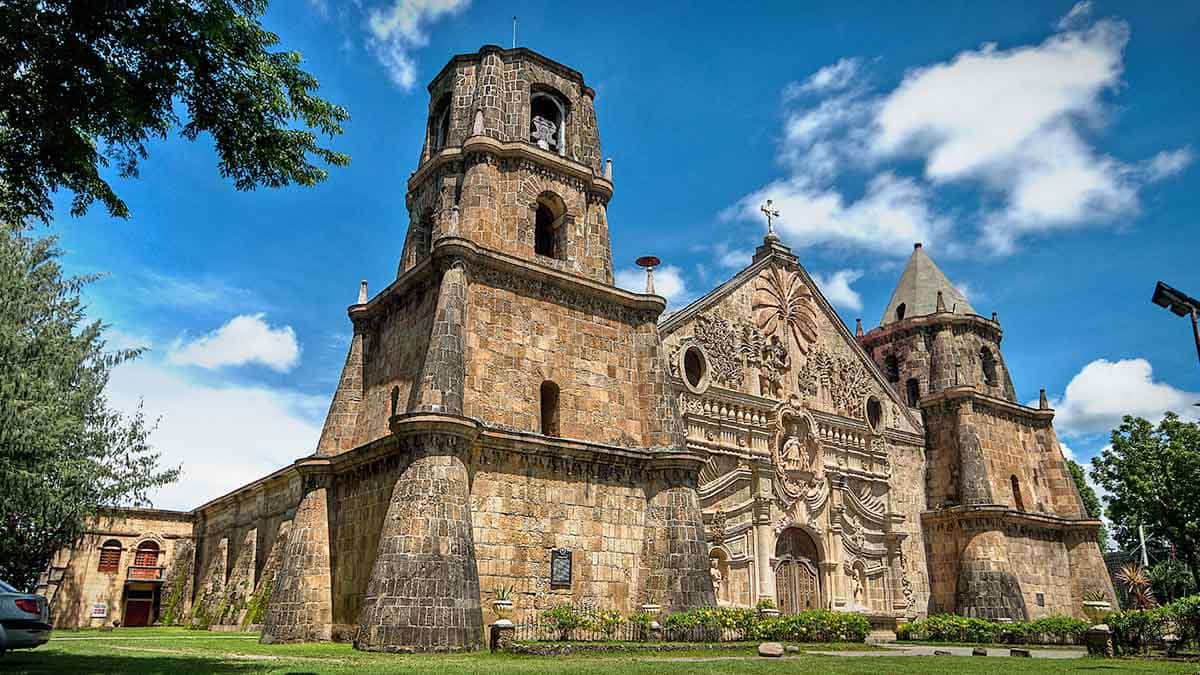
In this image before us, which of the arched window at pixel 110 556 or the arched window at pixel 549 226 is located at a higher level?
the arched window at pixel 549 226

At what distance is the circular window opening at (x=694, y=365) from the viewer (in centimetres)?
2664

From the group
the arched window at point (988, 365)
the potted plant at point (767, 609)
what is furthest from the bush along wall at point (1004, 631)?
the arched window at point (988, 365)

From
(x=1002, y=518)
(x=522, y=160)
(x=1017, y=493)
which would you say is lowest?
(x=1002, y=518)

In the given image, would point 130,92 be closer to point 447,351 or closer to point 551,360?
point 447,351

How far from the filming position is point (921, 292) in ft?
119

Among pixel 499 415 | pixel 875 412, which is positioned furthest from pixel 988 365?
pixel 499 415

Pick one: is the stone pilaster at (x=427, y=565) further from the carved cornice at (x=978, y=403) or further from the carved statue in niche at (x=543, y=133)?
the carved cornice at (x=978, y=403)

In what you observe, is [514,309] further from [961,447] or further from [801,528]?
[961,447]

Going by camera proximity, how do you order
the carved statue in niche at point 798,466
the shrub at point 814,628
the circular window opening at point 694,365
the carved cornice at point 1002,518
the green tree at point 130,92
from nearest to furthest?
the green tree at point 130,92
the shrub at point 814,628
the circular window opening at point 694,365
the carved statue in niche at point 798,466
the carved cornice at point 1002,518

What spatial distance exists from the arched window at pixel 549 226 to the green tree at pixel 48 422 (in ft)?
42.3

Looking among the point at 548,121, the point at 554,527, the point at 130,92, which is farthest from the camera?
the point at 548,121

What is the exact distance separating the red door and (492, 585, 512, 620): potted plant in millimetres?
26757

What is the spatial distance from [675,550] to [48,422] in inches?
609

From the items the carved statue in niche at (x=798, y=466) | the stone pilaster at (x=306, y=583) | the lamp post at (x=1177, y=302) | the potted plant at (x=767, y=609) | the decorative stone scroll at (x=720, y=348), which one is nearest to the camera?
the lamp post at (x=1177, y=302)
